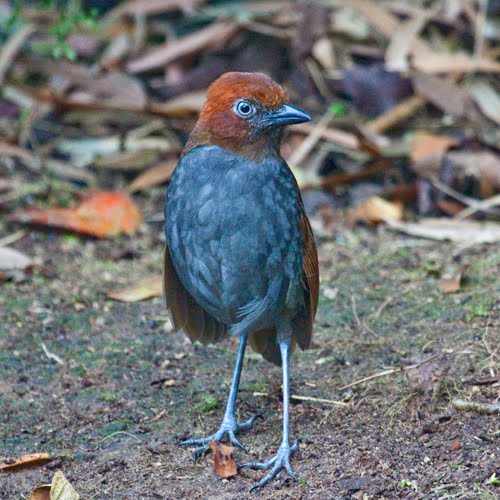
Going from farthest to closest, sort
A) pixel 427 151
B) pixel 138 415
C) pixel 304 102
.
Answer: pixel 304 102, pixel 427 151, pixel 138 415

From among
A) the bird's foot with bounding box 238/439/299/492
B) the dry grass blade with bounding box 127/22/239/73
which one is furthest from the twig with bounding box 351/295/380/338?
the dry grass blade with bounding box 127/22/239/73

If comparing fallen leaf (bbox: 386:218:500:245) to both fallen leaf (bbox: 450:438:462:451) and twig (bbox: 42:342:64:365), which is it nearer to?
fallen leaf (bbox: 450:438:462:451)

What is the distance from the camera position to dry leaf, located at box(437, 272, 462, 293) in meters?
5.33

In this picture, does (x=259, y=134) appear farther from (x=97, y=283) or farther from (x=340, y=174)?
(x=340, y=174)

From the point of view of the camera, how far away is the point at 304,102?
24.0 ft

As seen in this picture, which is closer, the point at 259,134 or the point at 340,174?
the point at 259,134

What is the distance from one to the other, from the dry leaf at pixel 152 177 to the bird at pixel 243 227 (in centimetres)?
247

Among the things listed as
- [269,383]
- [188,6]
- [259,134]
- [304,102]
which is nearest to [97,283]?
[269,383]

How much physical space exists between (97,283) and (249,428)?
5.51 feet

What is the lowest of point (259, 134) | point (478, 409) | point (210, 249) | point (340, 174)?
point (340, 174)

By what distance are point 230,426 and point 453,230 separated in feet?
8.05

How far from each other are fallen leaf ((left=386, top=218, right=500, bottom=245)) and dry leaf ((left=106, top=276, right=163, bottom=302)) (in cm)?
164

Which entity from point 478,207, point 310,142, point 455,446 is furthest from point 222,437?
point 310,142

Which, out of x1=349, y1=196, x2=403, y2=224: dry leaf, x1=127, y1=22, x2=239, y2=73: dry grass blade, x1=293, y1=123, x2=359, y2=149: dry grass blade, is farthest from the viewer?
x1=127, y1=22, x2=239, y2=73: dry grass blade
